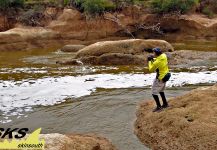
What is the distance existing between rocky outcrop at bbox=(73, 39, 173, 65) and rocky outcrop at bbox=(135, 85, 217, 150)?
1328cm

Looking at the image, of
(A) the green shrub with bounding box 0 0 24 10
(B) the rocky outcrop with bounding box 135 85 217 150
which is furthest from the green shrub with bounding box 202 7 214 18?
(B) the rocky outcrop with bounding box 135 85 217 150

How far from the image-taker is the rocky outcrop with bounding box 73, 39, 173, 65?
89.2ft

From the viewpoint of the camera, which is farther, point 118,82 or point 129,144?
point 118,82

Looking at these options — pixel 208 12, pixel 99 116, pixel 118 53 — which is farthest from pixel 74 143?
pixel 208 12

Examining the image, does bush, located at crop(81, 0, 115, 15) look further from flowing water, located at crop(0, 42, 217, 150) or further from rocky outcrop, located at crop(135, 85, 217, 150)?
rocky outcrop, located at crop(135, 85, 217, 150)

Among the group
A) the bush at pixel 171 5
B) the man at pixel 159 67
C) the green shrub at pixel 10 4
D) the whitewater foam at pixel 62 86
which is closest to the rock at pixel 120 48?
the whitewater foam at pixel 62 86

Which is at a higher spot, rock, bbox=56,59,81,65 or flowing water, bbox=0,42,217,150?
flowing water, bbox=0,42,217,150

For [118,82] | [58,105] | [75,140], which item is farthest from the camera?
[118,82]

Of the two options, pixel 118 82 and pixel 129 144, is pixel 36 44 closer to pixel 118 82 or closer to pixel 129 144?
pixel 118 82

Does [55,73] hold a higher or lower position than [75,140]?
lower

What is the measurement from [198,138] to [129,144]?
2.09 metres

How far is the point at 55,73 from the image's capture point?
23.6 meters

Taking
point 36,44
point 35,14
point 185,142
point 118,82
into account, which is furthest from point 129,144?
point 35,14

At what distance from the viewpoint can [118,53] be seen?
2803cm
